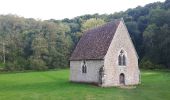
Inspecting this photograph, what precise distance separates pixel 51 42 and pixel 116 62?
191ft

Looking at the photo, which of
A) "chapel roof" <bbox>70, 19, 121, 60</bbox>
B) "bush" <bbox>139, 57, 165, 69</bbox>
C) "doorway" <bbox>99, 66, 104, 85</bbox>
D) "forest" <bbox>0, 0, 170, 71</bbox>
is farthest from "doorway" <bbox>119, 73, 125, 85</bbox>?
"forest" <bbox>0, 0, 170, 71</bbox>

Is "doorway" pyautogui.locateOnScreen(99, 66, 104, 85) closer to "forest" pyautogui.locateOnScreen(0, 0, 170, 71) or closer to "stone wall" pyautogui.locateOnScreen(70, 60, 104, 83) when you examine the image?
"stone wall" pyautogui.locateOnScreen(70, 60, 104, 83)

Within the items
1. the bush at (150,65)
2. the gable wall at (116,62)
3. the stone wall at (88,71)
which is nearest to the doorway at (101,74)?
the gable wall at (116,62)

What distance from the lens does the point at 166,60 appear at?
88.6 meters

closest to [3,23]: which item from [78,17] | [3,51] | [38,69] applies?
[3,51]

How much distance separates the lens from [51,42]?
103 m

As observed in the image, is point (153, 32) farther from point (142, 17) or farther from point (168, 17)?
point (142, 17)

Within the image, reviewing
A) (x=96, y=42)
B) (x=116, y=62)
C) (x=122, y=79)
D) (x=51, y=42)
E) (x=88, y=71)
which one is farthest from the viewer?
(x=51, y=42)

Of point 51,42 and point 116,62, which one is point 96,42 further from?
point 51,42

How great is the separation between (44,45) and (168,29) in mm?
39553

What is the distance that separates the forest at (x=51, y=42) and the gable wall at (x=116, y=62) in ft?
132

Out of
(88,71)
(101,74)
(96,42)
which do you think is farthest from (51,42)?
(101,74)

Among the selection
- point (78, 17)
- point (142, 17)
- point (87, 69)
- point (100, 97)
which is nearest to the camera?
point (100, 97)

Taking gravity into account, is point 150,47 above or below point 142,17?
below
